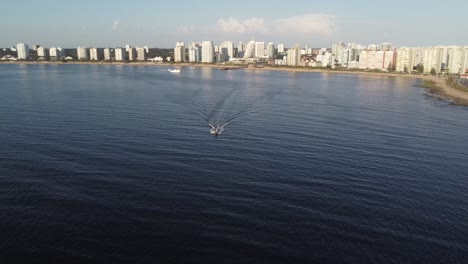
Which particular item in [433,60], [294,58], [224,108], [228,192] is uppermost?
[294,58]

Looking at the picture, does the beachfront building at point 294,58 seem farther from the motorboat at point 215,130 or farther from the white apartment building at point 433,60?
the motorboat at point 215,130

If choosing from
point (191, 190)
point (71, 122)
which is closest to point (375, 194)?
point (191, 190)

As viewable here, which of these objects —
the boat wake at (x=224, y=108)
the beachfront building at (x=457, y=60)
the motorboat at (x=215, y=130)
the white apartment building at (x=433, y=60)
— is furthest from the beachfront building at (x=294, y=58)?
the motorboat at (x=215, y=130)

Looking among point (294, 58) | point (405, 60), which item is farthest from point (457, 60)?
point (294, 58)

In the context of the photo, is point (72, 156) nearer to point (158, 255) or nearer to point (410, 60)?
point (158, 255)

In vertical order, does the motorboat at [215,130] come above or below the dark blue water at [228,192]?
above

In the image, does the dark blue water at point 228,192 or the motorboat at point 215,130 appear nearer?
the dark blue water at point 228,192

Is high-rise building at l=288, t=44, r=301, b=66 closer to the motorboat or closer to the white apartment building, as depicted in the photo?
the white apartment building

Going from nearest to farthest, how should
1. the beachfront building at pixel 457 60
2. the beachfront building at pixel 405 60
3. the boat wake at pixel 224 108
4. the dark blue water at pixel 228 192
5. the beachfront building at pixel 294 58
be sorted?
the dark blue water at pixel 228 192, the boat wake at pixel 224 108, the beachfront building at pixel 457 60, the beachfront building at pixel 405 60, the beachfront building at pixel 294 58

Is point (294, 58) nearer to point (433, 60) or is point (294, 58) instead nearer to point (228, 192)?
point (433, 60)
